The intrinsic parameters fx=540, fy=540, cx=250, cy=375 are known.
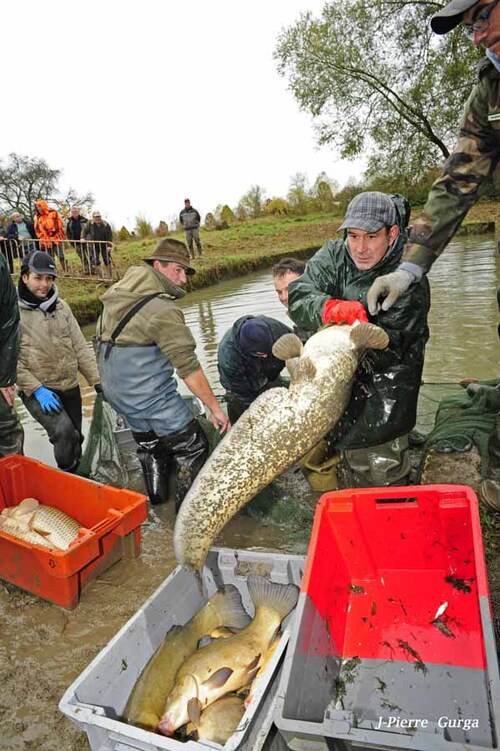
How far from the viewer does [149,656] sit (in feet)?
8.95

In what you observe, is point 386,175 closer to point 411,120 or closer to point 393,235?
point 411,120

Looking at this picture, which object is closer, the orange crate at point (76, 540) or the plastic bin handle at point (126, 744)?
the plastic bin handle at point (126, 744)

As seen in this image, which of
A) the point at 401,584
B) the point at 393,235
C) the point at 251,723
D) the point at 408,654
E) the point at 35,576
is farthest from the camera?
the point at 393,235

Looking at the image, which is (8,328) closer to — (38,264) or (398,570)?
(38,264)

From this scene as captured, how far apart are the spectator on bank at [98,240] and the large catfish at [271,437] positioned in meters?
14.5

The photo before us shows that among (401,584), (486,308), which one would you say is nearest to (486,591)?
(401,584)

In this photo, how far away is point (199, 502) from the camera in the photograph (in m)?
2.84

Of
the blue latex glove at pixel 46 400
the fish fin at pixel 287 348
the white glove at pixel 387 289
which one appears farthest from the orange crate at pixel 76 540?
the white glove at pixel 387 289

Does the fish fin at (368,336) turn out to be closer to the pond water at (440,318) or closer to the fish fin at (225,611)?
the fish fin at (225,611)

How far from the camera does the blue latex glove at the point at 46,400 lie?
4984 millimetres

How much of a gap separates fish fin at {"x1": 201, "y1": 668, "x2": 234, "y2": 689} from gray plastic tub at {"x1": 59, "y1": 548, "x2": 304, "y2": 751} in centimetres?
26

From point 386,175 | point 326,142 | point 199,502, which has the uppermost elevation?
point 326,142

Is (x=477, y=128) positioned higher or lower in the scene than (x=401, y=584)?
higher

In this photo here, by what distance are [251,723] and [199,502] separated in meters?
1.06
